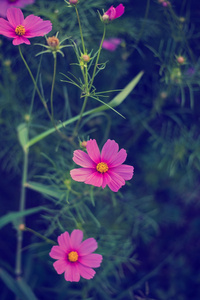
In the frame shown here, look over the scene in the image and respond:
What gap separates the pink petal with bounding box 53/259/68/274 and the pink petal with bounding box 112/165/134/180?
0.28 m

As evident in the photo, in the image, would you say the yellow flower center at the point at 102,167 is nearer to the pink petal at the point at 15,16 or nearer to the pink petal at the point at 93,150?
the pink petal at the point at 93,150

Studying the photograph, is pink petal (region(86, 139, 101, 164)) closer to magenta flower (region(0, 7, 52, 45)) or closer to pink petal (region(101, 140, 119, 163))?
pink petal (region(101, 140, 119, 163))

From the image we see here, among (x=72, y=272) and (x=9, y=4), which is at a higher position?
(x=9, y=4)

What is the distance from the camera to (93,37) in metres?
1.19

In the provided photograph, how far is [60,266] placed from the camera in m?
0.75

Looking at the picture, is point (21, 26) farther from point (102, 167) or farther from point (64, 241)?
point (64, 241)

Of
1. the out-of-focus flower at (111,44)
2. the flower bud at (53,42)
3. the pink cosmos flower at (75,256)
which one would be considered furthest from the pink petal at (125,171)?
the out-of-focus flower at (111,44)

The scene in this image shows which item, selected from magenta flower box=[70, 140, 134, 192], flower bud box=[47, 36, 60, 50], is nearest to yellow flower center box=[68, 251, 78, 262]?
magenta flower box=[70, 140, 134, 192]

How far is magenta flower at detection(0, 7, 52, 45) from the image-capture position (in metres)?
0.74

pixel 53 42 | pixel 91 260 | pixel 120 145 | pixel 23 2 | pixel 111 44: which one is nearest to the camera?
pixel 53 42

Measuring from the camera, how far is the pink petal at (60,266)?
739 mm

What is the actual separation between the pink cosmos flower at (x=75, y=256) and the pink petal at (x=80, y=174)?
17 centimetres

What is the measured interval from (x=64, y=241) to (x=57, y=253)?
4 centimetres

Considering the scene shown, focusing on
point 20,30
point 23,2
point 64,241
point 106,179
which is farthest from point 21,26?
point 64,241
